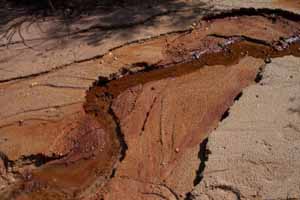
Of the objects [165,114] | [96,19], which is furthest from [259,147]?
[96,19]

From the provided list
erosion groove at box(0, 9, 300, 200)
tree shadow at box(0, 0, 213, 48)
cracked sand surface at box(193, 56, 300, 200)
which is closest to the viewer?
cracked sand surface at box(193, 56, 300, 200)

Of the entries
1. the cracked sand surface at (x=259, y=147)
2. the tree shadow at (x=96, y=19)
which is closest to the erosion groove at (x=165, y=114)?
the cracked sand surface at (x=259, y=147)

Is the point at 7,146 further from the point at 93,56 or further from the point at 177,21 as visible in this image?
the point at 177,21

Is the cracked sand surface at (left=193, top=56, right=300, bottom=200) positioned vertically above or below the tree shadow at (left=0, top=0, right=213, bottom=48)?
below

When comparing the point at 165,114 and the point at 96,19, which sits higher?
the point at 96,19

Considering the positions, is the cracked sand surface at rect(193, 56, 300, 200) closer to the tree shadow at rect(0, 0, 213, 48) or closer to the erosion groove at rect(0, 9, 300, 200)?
the erosion groove at rect(0, 9, 300, 200)

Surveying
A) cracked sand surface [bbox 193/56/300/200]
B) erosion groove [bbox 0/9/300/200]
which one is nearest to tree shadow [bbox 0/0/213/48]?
erosion groove [bbox 0/9/300/200]

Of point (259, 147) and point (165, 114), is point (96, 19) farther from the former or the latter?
point (259, 147)

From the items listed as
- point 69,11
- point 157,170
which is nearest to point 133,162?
point 157,170

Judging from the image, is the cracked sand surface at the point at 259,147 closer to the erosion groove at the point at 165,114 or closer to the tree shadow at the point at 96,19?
the erosion groove at the point at 165,114
